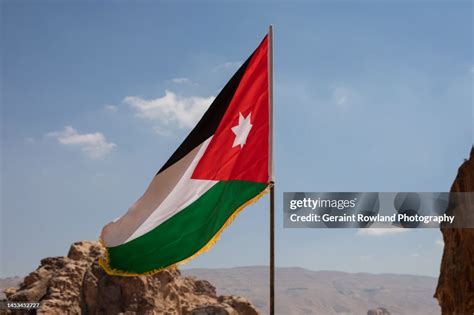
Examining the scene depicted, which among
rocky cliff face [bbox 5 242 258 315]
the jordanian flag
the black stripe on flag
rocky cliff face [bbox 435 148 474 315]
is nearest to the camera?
the jordanian flag

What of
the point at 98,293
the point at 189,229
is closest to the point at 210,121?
the point at 189,229

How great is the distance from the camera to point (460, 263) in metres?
24.7

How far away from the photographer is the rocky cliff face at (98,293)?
197 feet

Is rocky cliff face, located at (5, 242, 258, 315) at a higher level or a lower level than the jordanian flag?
higher

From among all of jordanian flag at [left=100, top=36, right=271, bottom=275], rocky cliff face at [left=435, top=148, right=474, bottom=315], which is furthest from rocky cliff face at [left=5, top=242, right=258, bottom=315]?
jordanian flag at [left=100, top=36, right=271, bottom=275]

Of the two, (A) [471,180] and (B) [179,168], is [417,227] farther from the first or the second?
(B) [179,168]

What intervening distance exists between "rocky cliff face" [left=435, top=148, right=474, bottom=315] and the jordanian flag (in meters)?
17.2

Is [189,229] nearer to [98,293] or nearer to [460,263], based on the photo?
[460,263]

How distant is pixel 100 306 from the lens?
6262 cm

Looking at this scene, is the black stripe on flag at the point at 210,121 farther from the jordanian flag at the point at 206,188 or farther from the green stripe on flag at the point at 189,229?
the green stripe on flag at the point at 189,229

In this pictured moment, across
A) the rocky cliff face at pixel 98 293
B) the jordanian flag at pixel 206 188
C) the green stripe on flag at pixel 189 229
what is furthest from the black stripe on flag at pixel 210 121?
the rocky cliff face at pixel 98 293

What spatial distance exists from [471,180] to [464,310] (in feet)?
16.6

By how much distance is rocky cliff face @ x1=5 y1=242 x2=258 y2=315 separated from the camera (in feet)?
197

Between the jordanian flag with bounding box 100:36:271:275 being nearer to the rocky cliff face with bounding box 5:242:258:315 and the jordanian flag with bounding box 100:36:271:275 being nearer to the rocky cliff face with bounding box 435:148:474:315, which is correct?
the rocky cliff face with bounding box 435:148:474:315
